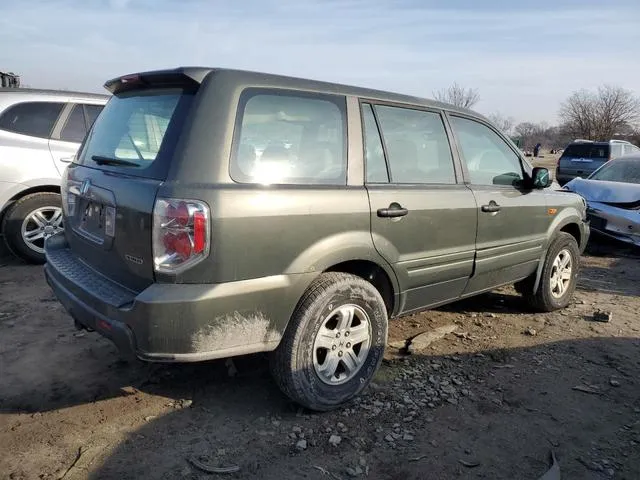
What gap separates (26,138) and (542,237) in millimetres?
5387

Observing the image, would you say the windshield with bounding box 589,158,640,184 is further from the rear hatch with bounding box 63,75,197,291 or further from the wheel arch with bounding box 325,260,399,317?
the rear hatch with bounding box 63,75,197,291

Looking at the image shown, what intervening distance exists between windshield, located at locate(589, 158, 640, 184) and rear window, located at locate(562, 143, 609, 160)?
6.67 metres

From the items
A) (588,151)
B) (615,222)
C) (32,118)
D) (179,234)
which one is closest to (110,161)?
(179,234)

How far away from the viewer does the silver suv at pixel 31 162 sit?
564 centimetres

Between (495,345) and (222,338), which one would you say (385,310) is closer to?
(222,338)

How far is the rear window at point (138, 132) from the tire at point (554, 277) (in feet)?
11.7

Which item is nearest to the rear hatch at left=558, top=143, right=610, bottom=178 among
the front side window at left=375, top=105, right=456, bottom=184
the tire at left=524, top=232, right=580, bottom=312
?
the tire at left=524, top=232, right=580, bottom=312

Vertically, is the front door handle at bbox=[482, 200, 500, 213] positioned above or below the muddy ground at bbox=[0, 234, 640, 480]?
above

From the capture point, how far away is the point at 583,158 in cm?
1514

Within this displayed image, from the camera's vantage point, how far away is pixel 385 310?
327cm

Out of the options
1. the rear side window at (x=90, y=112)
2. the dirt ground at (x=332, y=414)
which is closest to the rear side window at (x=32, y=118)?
the rear side window at (x=90, y=112)

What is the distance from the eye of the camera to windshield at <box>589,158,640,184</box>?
836cm

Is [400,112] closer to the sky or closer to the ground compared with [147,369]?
closer to the sky

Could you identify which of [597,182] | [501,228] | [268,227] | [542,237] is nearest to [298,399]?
[268,227]
